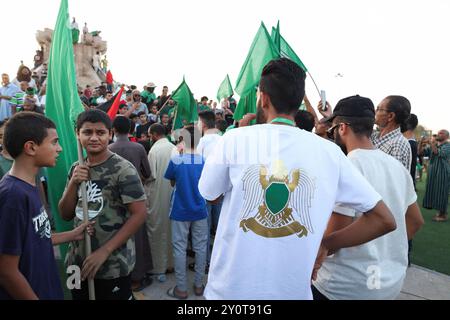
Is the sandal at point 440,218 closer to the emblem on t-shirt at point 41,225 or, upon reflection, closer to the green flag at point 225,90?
the green flag at point 225,90

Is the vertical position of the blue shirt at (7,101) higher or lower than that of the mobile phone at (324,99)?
higher

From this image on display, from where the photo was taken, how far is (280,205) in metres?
1.49

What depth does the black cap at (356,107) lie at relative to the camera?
2.07 metres

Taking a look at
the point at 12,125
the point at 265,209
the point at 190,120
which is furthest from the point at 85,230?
the point at 190,120

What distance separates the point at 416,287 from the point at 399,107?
2.66 m

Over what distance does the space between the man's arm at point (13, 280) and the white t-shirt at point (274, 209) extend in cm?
108

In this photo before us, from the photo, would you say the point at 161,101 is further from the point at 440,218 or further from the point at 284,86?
the point at 284,86

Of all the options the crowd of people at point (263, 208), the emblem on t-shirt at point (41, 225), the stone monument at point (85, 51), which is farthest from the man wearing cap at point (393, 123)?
the stone monument at point (85, 51)

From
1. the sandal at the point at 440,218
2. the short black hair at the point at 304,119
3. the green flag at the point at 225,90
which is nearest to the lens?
the short black hair at the point at 304,119

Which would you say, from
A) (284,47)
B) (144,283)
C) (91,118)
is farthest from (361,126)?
(144,283)

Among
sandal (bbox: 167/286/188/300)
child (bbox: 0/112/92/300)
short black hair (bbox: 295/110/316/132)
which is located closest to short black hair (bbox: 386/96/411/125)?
short black hair (bbox: 295/110/316/132)

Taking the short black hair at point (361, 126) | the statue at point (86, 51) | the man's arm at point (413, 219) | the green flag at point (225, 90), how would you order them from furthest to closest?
the statue at point (86, 51)
the green flag at point (225, 90)
the man's arm at point (413, 219)
the short black hair at point (361, 126)

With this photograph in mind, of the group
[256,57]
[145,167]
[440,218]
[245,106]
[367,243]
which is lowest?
[440,218]

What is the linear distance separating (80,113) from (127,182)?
674 millimetres
